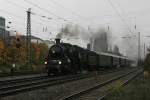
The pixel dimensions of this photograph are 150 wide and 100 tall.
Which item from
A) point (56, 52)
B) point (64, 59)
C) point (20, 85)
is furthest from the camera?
point (56, 52)

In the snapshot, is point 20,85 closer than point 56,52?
Yes

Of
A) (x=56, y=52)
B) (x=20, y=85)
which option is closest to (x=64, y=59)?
(x=56, y=52)

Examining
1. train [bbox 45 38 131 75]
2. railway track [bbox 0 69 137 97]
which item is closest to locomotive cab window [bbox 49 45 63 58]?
train [bbox 45 38 131 75]

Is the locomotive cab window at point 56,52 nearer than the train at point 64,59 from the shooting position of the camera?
No

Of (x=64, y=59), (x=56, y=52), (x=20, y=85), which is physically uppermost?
(x=56, y=52)

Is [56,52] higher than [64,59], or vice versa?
[56,52]

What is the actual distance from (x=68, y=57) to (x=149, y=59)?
8.37 m

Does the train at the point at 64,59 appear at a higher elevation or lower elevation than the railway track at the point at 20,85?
higher

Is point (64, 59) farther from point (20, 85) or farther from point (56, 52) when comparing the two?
point (20, 85)

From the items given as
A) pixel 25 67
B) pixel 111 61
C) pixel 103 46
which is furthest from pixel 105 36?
pixel 25 67

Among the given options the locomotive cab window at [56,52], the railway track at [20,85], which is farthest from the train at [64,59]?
the railway track at [20,85]

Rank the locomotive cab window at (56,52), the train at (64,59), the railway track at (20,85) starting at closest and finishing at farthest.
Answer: the railway track at (20,85) < the train at (64,59) < the locomotive cab window at (56,52)

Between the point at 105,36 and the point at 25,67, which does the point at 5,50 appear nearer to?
the point at 25,67

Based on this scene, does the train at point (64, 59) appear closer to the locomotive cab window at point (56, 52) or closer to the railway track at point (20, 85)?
the locomotive cab window at point (56, 52)
